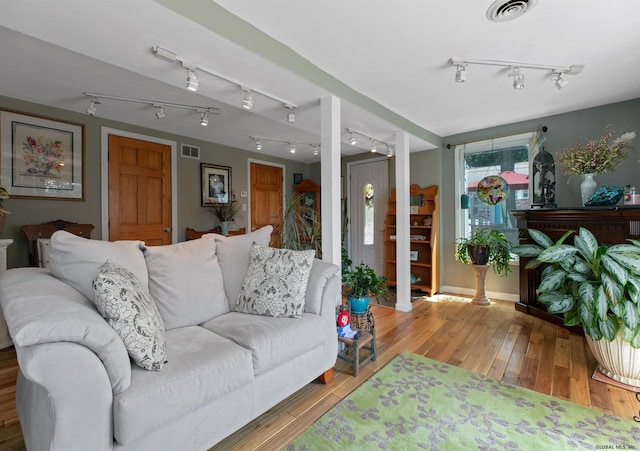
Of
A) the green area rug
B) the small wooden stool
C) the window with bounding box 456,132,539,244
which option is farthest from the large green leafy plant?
the window with bounding box 456,132,539,244

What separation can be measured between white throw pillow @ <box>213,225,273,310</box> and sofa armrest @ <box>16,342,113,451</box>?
1031 mm

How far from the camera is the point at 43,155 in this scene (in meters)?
3.13

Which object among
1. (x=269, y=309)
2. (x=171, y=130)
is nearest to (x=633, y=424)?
(x=269, y=309)

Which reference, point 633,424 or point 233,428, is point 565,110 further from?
point 233,428

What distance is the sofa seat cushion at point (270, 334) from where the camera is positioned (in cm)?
159

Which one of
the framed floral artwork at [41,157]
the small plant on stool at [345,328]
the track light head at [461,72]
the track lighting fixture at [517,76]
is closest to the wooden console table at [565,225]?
the track lighting fixture at [517,76]

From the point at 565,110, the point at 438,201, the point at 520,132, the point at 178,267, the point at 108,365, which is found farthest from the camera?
the point at 438,201

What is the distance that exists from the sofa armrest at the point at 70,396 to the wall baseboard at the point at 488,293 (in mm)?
4351

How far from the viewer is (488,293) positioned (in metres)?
4.18

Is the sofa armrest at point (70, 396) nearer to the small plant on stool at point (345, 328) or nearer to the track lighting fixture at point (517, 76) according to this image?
the small plant on stool at point (345, 328)

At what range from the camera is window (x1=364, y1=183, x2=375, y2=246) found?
523cm

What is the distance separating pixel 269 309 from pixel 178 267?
65 cm

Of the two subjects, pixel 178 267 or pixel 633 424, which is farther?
pixel 178 267

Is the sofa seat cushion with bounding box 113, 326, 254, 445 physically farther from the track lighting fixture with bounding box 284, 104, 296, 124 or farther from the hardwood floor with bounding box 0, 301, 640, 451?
the track lighting fixture with bounding box 284, 104, 296, 124
